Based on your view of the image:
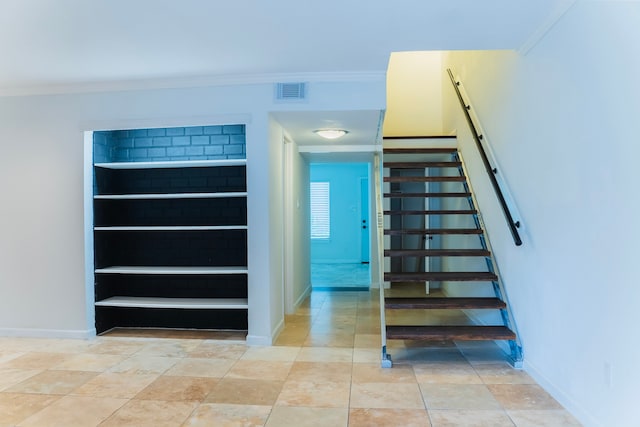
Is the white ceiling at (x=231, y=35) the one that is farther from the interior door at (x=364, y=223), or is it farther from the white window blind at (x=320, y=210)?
the white window blind at (x=320, y=210)

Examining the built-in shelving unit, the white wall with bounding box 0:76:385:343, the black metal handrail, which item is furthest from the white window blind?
the white wall with bounding box 0:76:385:343

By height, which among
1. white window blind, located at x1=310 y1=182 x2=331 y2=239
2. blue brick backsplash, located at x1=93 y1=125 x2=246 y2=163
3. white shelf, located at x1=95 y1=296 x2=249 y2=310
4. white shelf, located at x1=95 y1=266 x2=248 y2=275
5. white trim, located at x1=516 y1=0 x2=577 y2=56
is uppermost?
white trim, located at x1=516 y1=0 x2=577 y2=56

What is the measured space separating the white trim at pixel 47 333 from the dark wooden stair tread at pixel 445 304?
9.31 ft

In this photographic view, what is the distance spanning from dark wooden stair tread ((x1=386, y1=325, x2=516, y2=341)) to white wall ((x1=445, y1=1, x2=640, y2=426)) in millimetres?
169

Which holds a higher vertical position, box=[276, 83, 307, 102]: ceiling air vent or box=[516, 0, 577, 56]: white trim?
box=[516, 0, 577, 56]: white trim

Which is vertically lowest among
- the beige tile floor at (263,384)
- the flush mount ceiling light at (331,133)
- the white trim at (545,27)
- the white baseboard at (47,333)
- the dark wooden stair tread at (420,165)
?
the beige tile floor at (263,384)

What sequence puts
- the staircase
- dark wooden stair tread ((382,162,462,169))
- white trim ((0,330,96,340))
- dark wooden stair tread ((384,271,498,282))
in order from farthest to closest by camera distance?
1. dark wooden stair tread ((382,162,462,169))
2. white trim ((0,330,96,340))
3. dark wooden stair tread ((384,271,498,282))
4. the staircase

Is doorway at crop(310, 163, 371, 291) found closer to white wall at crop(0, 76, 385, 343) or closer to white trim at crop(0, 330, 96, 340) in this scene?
white wall at crop(0, 76, 385, 343)

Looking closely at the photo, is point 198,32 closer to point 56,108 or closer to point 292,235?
point 56,108

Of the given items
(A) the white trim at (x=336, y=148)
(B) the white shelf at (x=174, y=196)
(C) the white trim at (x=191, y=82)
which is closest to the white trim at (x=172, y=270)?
(B) the white shelf at (x=174, y=196)

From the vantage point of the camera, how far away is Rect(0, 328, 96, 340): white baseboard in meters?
3.97

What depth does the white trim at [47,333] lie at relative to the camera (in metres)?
3.97

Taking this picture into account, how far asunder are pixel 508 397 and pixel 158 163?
343 centimetres

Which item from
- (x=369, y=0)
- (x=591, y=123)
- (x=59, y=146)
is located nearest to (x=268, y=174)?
(x=369, y=0)
